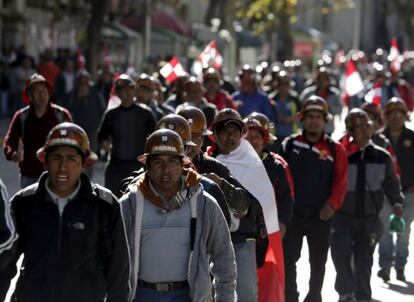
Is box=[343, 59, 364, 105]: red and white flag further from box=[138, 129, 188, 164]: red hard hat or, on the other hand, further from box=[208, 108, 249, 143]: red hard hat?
box=[138, 129, 188, 164]: red hard hat

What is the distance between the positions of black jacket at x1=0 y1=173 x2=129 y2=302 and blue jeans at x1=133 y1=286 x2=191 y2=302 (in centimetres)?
34

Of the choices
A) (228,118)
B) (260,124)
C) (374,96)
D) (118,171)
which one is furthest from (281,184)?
(374,96)

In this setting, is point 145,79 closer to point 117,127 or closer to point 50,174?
point 117,127

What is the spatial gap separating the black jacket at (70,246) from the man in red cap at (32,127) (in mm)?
5502

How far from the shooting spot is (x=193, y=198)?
6.39m

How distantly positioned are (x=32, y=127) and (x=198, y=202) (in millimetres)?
5365

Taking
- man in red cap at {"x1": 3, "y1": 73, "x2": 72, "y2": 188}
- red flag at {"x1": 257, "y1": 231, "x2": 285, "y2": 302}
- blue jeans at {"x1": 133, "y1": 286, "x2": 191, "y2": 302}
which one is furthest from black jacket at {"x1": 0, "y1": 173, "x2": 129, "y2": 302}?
man in red cap at {"x1": 3, "y1": 73, "x2": 72, "y2": 188}

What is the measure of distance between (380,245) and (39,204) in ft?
22.8

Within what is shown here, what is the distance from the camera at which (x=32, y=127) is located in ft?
37.9

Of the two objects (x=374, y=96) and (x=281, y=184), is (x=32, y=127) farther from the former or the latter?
(x=374, y=96)

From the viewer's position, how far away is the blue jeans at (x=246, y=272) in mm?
8086

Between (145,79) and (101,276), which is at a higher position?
(145,79)

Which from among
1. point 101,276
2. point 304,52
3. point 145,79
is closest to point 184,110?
point 101,276

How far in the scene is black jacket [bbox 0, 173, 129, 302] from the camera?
5.83 metres
